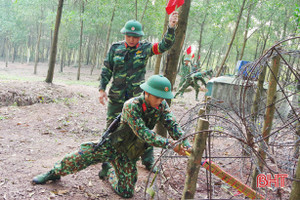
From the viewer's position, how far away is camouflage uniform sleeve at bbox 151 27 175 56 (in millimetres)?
2920

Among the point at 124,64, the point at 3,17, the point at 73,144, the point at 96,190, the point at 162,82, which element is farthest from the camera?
the point at 3,17

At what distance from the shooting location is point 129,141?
8.47 feet

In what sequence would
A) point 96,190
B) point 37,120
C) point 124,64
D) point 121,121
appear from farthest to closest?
point 37,120 < point 124,64 < point 96,190 < point 121,121

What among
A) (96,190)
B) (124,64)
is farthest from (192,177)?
(124,64)

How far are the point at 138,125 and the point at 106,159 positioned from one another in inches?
30.9

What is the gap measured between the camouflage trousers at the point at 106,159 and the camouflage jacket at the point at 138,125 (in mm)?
117

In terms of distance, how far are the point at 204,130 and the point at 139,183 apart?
189 cm

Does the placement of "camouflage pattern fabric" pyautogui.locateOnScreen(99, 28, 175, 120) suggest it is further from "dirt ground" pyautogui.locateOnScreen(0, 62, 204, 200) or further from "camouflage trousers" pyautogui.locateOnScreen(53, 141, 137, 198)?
"dirt ground" pyautogui.locateOnScreen(0, 62, 204, 200)

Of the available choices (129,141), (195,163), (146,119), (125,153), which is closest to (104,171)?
(125,153)

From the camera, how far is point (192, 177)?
61.0 inches

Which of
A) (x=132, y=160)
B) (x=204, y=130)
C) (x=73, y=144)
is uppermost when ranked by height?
(x=204, y=130)

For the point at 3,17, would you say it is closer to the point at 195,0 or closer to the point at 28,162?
the point at 195,0

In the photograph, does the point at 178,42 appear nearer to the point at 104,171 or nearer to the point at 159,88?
the point at 159,88

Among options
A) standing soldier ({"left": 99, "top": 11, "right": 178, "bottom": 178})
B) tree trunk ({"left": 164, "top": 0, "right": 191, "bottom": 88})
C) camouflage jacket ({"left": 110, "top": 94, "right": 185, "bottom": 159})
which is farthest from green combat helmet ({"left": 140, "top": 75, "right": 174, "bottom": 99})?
tree trunk ({"left": 164, "top": 0, "right": 191, "bottom": 88})
